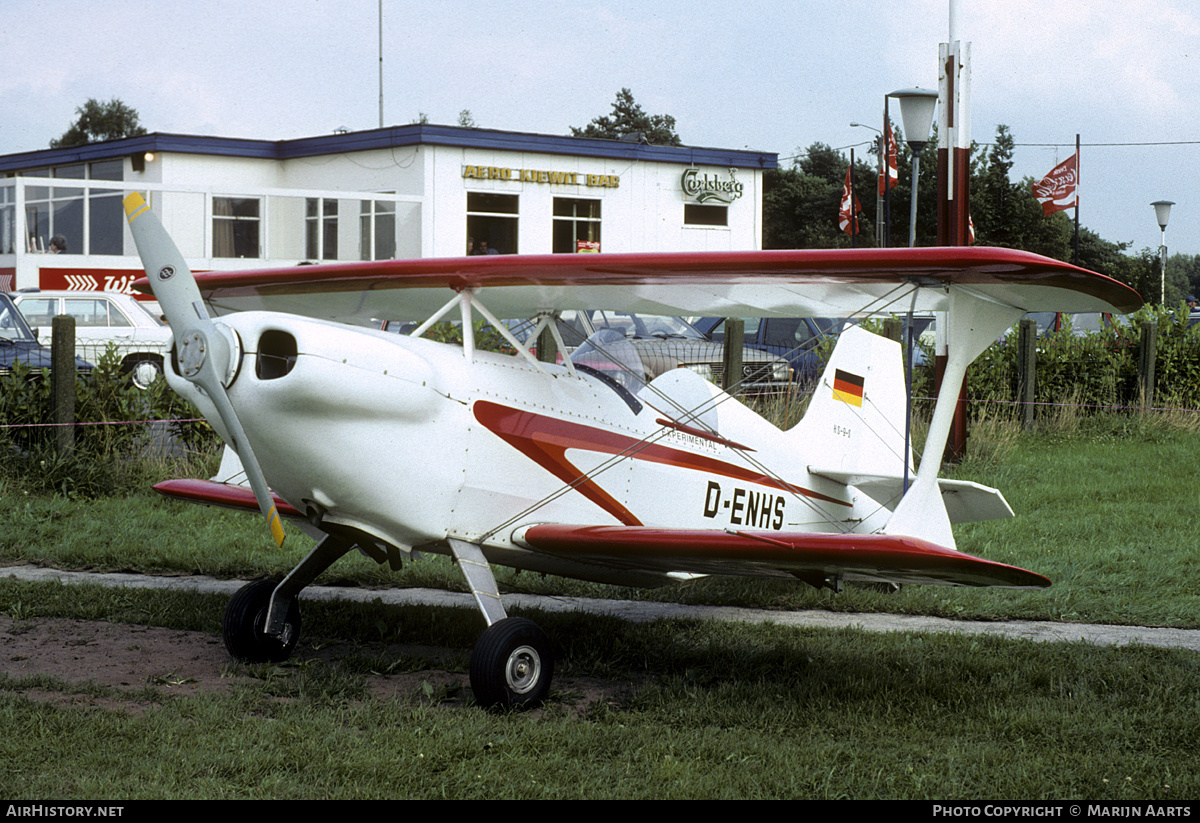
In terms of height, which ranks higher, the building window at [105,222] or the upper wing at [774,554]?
the building window at [105,222]

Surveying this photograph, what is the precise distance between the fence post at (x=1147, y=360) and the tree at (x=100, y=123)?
262 feet

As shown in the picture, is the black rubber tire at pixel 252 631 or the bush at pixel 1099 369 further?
the bush at pixel 1099 369

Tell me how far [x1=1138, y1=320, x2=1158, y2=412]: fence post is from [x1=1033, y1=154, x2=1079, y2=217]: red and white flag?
13630 millimetres

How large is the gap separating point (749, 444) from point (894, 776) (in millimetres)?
2744

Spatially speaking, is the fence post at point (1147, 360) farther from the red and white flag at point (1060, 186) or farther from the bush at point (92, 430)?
the red and white flag at point (1060, 186)

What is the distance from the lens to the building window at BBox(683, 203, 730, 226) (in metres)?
29.3

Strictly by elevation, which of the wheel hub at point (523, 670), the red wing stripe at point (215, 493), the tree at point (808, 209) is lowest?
the wheel hub at point (523, 670)

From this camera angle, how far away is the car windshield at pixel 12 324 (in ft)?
48.0

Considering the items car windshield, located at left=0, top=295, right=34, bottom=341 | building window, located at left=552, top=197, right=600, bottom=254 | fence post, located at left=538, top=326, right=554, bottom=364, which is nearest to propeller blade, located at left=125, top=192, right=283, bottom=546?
fence post, located at left=538, top=326, right=554, bottom=364

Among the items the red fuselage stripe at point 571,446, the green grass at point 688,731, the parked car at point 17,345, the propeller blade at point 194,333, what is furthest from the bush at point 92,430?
the red fuselage stripe at point 571,446

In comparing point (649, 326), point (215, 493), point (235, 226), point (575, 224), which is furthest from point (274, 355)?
Answer: point (575, 224)

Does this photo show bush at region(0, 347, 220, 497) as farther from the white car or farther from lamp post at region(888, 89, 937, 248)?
lamp post at region(888, 89, 937, 248)

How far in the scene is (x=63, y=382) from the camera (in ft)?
30.9
